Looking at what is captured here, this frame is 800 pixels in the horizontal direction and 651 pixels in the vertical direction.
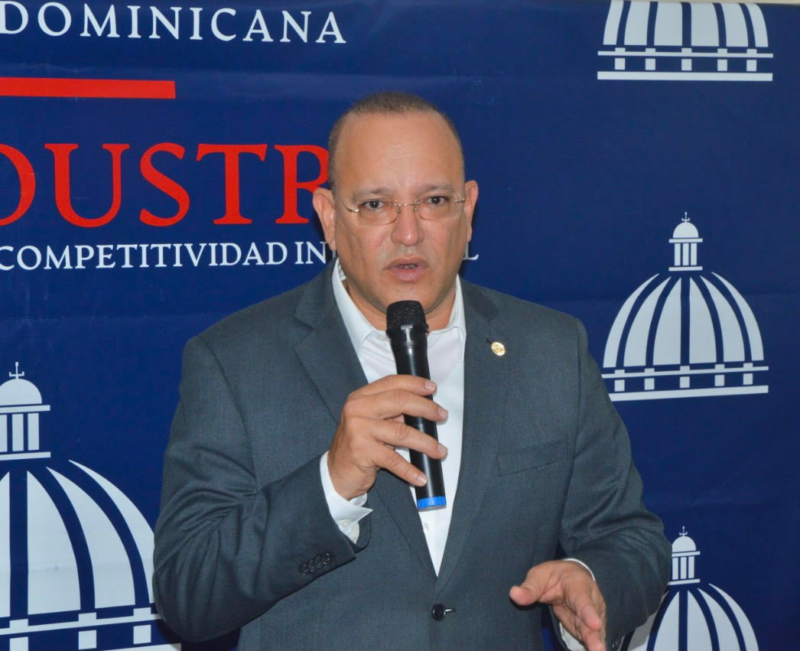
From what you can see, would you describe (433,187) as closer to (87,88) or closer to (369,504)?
(369,504)

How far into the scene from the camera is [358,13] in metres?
2.77

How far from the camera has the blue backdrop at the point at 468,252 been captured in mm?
2586

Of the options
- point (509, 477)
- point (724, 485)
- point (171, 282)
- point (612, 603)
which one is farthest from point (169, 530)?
point (724, 485)

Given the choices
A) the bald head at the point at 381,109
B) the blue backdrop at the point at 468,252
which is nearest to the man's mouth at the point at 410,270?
the bald head at the point at 381,109

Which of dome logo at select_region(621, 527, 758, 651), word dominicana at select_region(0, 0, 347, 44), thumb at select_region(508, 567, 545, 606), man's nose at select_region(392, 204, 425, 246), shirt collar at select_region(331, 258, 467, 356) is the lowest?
dome logo at select_region(621, 527, 758, 651)

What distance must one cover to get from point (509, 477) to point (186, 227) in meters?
1.20

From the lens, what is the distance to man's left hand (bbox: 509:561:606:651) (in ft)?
5.47

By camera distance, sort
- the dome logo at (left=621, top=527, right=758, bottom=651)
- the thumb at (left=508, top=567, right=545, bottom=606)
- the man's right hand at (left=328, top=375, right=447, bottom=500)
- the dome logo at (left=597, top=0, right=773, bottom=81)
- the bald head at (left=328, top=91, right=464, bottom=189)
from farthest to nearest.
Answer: the dome logo at (left=621, top=527, right=758, bottom=651) < the dome logo at (left=597, top=0, right=773, bottom=81) < the bald head at (left=328, top=91, right=464, bottom=189) < the thumb at (left=508, top=567, right=545, bottom=606) < the man's right hand at (left=328, top=375, right=447, bottom=500)

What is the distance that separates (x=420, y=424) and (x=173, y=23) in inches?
60.7

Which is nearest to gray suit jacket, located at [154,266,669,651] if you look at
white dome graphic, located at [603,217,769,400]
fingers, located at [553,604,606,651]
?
fingers, located at [553,604,606,651]

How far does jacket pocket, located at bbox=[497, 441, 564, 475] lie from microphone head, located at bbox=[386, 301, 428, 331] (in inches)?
14.8

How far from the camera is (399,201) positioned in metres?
1.91

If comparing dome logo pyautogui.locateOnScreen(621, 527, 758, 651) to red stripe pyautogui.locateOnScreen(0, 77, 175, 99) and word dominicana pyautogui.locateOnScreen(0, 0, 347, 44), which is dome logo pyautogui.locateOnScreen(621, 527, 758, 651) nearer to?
word dominicana pyautogui.locateOnScreen(0, 0, 347, 44)

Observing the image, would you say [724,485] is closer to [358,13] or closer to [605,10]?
[605,10]
